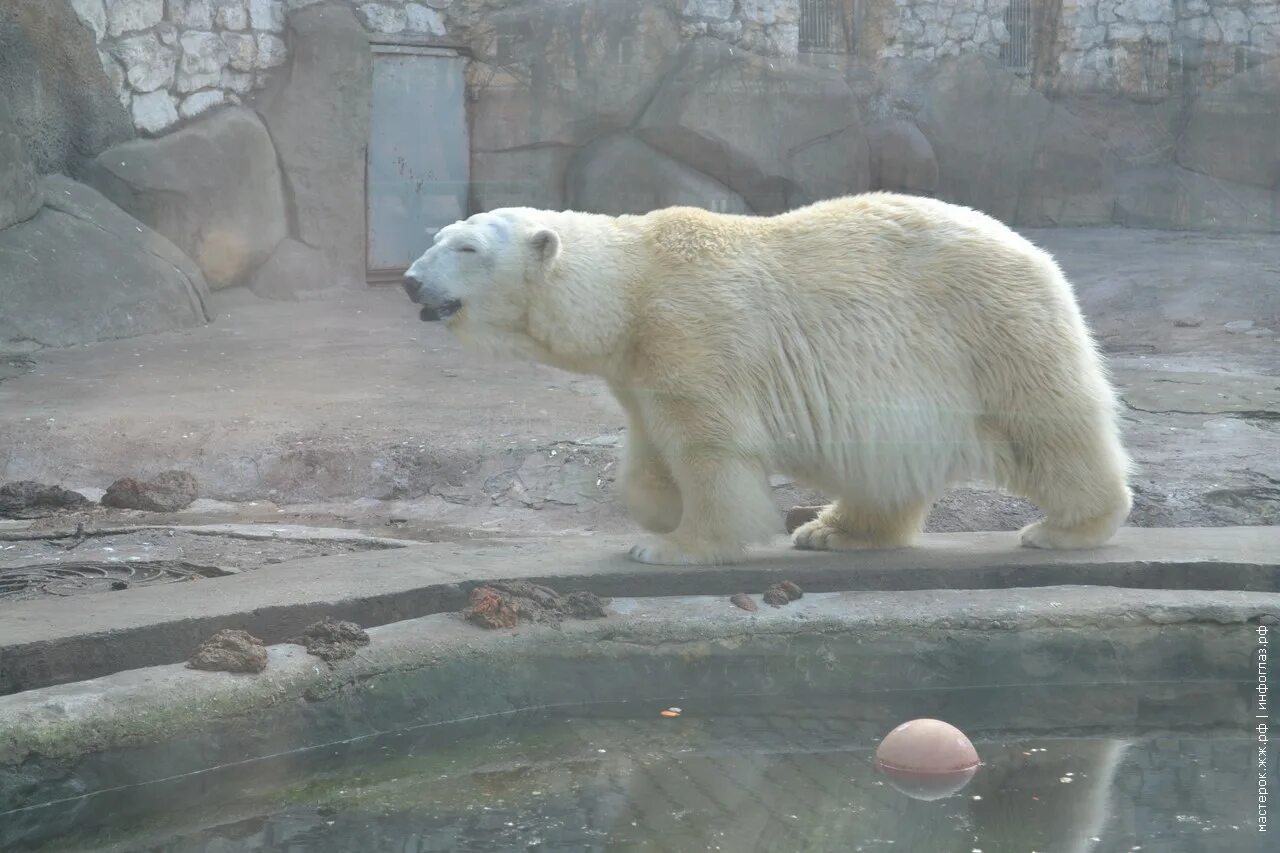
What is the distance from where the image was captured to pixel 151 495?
528 cm

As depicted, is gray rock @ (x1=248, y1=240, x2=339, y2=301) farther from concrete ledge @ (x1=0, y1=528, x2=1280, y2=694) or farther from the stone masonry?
concrete ledge @ (x1=0, y1=528, x2=1280, y2=694)

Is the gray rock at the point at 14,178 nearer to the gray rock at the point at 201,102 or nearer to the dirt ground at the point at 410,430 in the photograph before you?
the dirt ground at the point at 410,430

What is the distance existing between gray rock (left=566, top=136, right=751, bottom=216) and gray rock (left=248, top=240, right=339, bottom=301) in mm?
1829

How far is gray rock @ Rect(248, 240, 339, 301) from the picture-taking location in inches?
372

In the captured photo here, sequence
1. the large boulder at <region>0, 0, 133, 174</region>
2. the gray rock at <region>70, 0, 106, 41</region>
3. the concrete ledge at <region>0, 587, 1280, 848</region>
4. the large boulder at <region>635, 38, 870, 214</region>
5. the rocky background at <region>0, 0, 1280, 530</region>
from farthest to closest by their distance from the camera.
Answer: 1. the large boulder at <region>635, 38, 870, 214</region>
2. the gray rock at <region>70, 0, 106, 41</region>
3. the large boulder at <region>0, 0, 133, 174</region>
4. the rocky background at <region>0, 0, 1280, 530</region>
5. the concrete ledge at <region>0, 587, 1280, 848</region>

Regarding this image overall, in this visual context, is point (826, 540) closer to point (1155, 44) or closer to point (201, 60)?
point (201, 60)

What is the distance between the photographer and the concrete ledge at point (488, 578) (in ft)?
10.7

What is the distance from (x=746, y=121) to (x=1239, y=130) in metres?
4.44

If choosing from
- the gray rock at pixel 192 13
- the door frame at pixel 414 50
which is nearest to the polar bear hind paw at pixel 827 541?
the door frame at pixel 414 50

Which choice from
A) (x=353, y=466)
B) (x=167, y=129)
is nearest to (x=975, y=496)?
(x=353, y=466)

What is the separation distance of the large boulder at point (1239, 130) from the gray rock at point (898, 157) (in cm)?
255

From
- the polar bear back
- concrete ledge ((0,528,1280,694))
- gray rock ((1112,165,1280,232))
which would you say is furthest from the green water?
gray rock ((1112,165,1280,232))

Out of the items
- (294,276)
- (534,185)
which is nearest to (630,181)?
(534,185)

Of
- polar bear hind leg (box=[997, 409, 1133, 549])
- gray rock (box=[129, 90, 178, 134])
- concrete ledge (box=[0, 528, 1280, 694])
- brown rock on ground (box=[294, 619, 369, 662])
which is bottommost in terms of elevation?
concrete ledge (box=[0, 528, 1280, 694])
